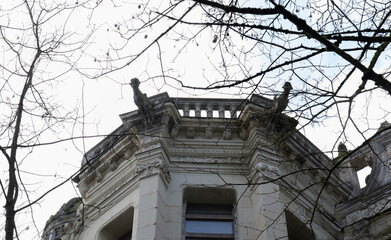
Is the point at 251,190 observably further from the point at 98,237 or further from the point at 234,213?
the point at 98,237

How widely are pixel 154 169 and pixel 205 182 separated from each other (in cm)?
113

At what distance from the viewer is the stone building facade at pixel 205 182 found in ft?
39.3

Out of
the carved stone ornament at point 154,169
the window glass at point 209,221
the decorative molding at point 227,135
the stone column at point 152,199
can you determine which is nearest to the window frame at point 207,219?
the window glass at point 209,221

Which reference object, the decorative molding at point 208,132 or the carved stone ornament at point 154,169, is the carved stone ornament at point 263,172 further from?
the carved stone ornament at point 154,169

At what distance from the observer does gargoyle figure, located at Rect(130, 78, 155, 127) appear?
42.7 ft

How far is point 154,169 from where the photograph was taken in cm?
1232

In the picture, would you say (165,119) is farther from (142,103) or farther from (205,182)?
(205,182)

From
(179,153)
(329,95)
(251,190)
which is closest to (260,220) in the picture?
(251,190)

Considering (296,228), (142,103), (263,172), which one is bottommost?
(296,228)

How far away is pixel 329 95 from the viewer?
23.6 ft

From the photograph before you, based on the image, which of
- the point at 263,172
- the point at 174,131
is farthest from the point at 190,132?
the point at 263,172

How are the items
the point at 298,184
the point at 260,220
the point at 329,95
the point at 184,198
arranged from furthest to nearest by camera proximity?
the point at 298,184
the point at 184,198
the point at 260,220
the point at 329,95

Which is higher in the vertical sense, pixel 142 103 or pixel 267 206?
pixel 142 103

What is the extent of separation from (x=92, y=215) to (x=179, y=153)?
2.40m
